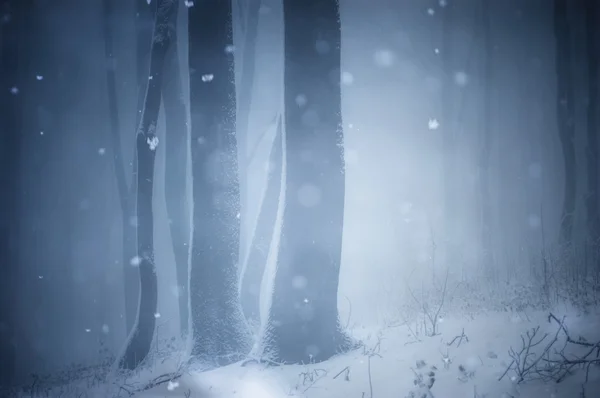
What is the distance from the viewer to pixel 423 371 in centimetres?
371

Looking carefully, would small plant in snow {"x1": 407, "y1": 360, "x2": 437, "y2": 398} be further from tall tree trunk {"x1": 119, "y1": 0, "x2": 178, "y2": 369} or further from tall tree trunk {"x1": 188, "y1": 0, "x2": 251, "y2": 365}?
tall tree trunk {"x1": 119, "y1": 0, "x2": 178, "y2": 369}

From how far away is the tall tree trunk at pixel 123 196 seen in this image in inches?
439

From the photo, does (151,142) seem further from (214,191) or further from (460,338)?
(460,338)

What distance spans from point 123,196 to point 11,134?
7315 millimetres

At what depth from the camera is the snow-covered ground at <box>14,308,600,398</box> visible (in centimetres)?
313

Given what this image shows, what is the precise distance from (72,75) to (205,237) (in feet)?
48.2

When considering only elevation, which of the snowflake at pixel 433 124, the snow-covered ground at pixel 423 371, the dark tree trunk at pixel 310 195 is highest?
the snowflake at pixel 433 124

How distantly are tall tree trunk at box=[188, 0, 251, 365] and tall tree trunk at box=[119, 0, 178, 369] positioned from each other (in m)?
2.01

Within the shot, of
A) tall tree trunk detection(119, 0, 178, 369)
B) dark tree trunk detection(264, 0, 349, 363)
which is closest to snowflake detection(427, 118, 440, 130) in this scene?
tall tree trunk detection(119, 0, 178, 369)

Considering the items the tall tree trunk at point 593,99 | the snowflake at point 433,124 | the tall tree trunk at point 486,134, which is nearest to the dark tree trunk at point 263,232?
the tall tree trunk at point 593,99

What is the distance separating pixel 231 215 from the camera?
5.65m

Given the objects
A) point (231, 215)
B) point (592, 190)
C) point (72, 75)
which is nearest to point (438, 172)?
point (592, 190)

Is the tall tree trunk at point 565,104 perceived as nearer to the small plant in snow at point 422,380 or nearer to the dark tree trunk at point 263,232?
the dark tree trunk at point 263,232

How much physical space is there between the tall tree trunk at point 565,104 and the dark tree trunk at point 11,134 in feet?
68.0
